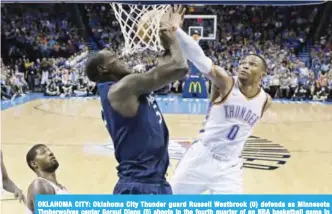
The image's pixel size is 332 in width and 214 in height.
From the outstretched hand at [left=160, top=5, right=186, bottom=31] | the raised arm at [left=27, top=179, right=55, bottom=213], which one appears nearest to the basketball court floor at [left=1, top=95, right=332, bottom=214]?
the raised arm at [left=27, top=179, right=55, bottom=213]

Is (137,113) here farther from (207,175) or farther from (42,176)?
(207,175)

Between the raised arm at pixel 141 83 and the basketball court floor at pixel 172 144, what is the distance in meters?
2.39

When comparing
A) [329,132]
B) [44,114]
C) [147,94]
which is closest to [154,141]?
[147,94]

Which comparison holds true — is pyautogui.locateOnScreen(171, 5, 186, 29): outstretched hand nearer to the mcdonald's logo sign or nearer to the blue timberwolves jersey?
the blue timberwolves jersey

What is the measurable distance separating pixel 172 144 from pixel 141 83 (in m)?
4.78

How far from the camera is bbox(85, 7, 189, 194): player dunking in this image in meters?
2.07

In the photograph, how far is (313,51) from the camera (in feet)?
51.3

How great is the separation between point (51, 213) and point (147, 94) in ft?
2.29

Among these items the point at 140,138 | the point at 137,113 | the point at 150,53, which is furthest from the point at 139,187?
the point at 150,53

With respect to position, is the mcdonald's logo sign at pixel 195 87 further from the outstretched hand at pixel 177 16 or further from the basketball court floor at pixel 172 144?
the outstretched hand at pixel 177 16

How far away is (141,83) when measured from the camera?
80.7 inches

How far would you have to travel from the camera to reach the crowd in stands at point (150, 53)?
1335cm

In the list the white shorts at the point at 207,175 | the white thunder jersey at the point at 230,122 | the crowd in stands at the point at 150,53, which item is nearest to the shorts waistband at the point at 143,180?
the white shorts at the point at 207,175

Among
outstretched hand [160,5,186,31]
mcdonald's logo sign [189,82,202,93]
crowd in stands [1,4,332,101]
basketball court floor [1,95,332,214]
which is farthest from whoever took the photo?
crowd in stands [1,4,332,101]
